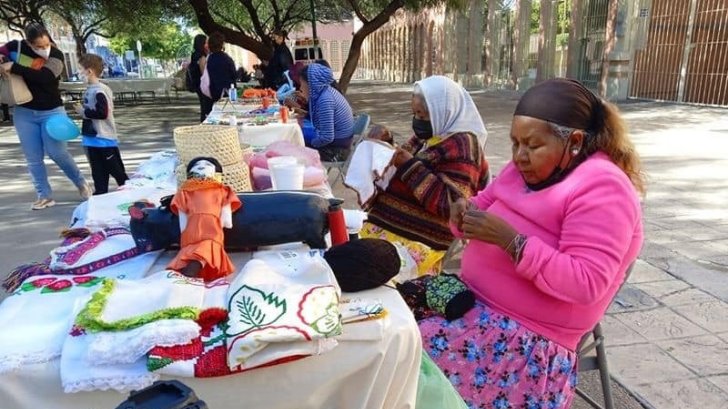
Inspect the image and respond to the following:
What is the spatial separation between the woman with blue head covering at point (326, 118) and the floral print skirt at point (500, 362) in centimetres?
332

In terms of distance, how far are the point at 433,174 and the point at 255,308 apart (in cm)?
142

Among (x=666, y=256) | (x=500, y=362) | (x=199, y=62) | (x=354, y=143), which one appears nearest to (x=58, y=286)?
(x=500, y=362)

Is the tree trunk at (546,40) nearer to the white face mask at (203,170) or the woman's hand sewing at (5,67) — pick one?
the woman's hand sewing at (5,67)

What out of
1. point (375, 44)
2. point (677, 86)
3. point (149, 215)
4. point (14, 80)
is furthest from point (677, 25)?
point (375, 44)

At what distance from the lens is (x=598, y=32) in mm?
14492

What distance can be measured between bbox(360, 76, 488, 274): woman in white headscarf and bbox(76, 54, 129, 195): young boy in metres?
3.13

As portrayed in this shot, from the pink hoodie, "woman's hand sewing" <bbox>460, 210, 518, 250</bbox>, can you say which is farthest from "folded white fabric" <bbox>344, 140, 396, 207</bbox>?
"woman's hand sewing" <bbox>460, 210, 518, 250</bbox>

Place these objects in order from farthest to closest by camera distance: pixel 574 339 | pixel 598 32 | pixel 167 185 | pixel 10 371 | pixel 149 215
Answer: pixel 598 32, pixel 167 185, pixel 574 339, pixel 149 215, pixel 10 371

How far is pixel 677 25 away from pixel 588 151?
13.8m

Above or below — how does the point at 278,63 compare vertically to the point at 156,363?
above

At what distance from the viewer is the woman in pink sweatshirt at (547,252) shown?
4.70ft

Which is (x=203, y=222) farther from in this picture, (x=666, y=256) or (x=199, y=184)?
(x=666, y=256)

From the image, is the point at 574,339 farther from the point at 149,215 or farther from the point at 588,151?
the point at 149,215

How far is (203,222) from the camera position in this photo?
1458 mm
